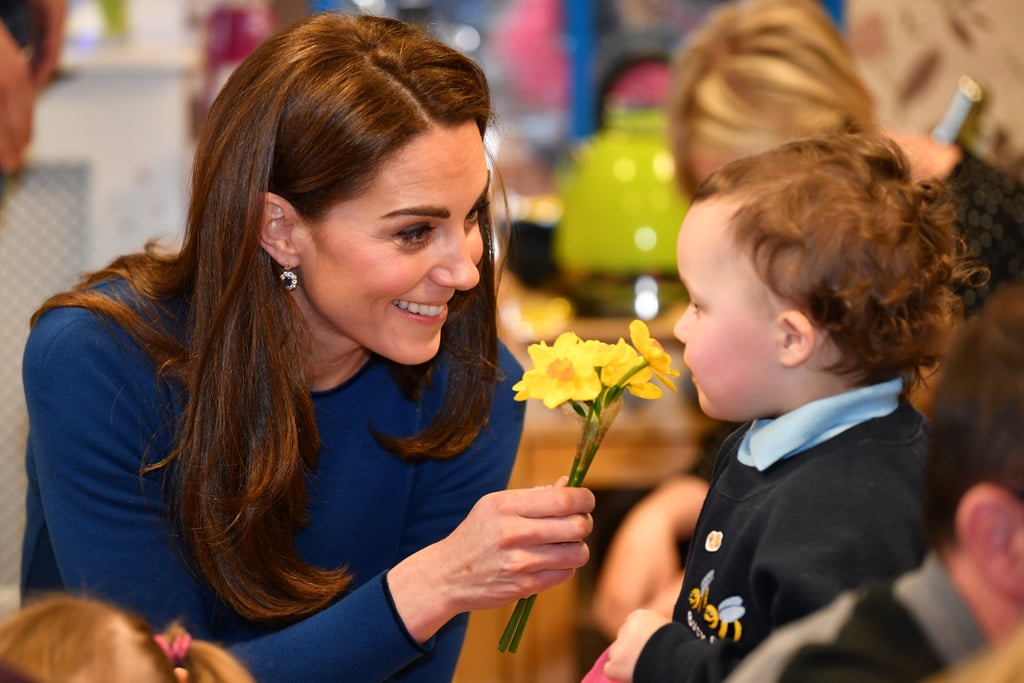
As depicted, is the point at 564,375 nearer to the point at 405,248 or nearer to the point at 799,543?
the point at 799,543

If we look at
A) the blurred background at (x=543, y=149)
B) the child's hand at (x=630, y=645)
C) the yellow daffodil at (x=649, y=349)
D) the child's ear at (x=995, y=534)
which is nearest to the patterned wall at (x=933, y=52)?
the blurred background at (x=543, y=149)

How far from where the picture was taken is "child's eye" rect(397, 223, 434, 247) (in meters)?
1.32

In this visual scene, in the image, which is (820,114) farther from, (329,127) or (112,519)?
(112,519)

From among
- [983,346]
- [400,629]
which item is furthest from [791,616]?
[400,629]

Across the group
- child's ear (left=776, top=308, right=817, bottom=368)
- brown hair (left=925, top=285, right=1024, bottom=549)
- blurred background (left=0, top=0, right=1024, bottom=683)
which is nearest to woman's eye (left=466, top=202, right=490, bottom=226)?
child's ear (left=776, top=308, right=817, bottom=368)

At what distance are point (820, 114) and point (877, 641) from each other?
Answer: 1328mm

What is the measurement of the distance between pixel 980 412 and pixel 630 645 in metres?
0.38

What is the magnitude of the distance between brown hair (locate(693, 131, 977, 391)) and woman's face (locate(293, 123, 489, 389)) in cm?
34

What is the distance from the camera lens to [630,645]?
1.01 m

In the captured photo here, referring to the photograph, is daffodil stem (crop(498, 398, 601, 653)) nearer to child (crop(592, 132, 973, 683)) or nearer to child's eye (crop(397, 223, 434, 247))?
child (crop(592, 132, 973, 683))

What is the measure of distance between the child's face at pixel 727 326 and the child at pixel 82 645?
52 cm

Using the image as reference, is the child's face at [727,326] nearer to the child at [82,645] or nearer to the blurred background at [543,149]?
the child at [82,645]

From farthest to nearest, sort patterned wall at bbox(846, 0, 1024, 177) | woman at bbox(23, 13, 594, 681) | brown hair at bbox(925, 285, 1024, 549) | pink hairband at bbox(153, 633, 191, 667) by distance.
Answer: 1. patterned wall at bbox(846, 0, 1024, 177)
2. woman at bbox(23, 13, 594, 681)
3. pink hairband at bbox(153, 633, 191, 667)
4. brown hair at bbox(925, 285, 1024, 549)

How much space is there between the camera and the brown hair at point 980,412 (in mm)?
747
